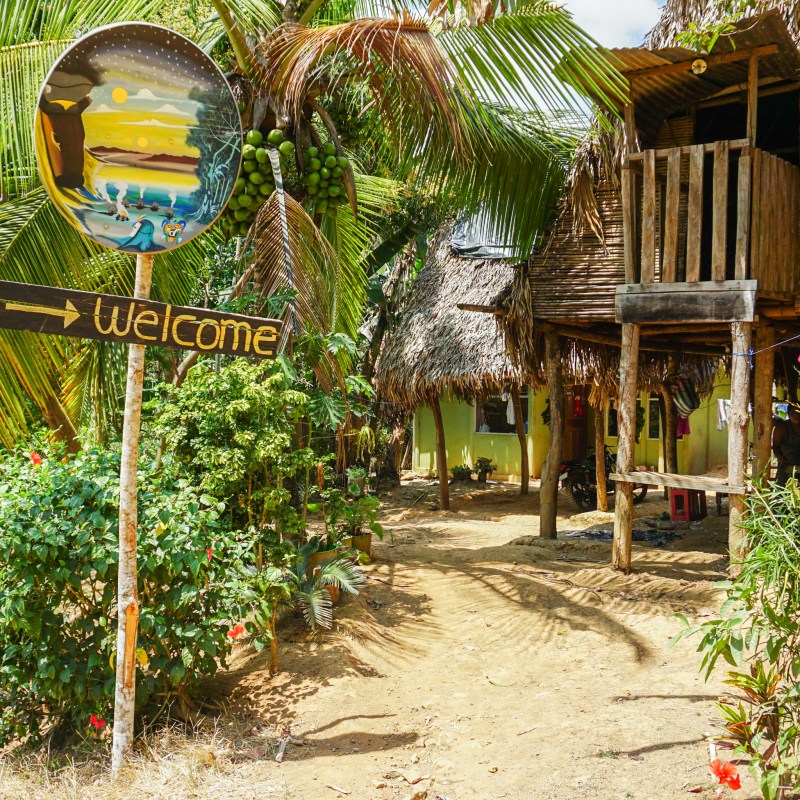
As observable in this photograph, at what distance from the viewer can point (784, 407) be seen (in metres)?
11.8

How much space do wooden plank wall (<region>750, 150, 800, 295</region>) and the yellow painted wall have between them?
7.93 metres

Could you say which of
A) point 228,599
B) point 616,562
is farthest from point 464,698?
point 616,562

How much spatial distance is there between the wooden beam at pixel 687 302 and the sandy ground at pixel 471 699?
2086 mm

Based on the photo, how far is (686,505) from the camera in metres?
9.58

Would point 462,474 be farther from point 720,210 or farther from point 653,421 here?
point 720,210

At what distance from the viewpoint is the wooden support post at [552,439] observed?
26.7 ft

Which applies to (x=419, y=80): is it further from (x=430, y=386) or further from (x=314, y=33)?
(x=430, y=386)

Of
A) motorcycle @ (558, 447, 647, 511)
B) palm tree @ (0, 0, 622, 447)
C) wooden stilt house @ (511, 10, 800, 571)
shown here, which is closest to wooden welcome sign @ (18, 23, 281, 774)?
palm tree @ (0, 0, 622, 447)

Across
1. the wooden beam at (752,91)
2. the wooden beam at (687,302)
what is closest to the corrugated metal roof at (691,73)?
the wooden beam at (752,91)

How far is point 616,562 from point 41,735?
14.9 feet

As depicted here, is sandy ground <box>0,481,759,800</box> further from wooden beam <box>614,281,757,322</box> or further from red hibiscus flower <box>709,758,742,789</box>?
wooden beam <box>614,281,757,322</box>

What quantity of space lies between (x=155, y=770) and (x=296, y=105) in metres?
3.65

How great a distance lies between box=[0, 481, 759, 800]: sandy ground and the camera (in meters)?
3.33

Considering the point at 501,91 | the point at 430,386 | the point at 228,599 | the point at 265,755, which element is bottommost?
the point at 265,755
